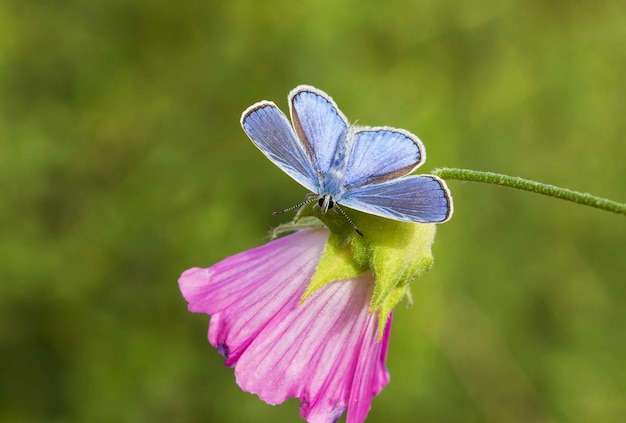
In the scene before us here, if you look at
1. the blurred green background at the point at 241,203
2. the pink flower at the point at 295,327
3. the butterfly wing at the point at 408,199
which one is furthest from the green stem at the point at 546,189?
the blurred green background at the point at 241,203

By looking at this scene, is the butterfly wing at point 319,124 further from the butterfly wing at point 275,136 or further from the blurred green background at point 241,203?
the blurred green background at point 241,203

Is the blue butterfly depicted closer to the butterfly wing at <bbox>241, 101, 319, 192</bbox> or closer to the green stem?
the butterfly wing at <bbox>241, 101, 319, 192</bbox>

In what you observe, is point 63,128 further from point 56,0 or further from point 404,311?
point 404,311

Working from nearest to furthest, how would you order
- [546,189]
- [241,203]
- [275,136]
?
[546,189], [275,136], [241,203]

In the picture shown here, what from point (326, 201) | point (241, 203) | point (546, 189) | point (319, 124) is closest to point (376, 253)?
point (326, 201)

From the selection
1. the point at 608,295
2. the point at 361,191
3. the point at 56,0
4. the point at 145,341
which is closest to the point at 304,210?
the point at 361,191

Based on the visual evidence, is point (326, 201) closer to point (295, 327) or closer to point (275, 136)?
point (275, 136)

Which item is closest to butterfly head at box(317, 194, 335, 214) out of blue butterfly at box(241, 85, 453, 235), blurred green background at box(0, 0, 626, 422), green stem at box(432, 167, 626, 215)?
blue butterfly at box(241, 85, 453, 235)

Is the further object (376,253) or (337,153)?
(376,253)
